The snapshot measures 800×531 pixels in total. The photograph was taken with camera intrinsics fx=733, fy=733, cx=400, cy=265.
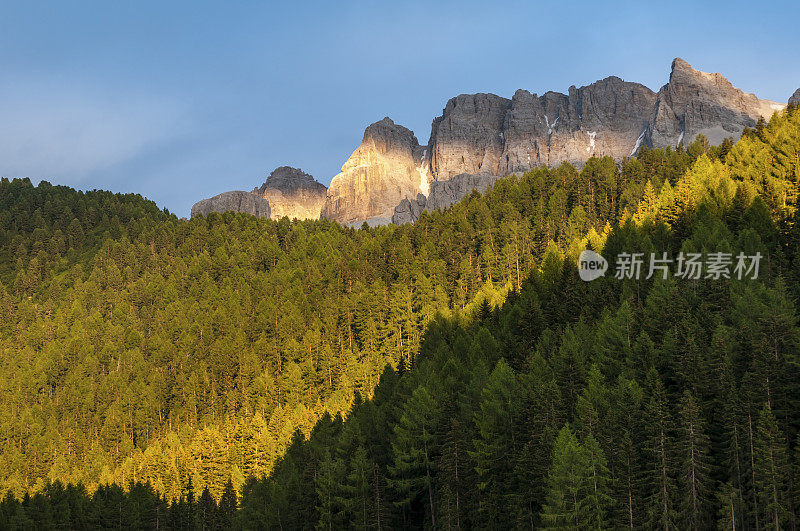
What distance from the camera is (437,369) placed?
82.6 meters

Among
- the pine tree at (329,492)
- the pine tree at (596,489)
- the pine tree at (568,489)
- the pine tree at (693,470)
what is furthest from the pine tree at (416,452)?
the pine tree at (693,470)

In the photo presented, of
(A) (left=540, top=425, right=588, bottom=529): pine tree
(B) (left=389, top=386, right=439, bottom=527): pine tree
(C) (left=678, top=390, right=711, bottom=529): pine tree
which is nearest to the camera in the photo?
(C) (left=678, top=390, right=711, bottom=529): pine tree

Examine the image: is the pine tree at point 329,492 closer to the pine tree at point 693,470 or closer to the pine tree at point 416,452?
the pine tree at point 416,452

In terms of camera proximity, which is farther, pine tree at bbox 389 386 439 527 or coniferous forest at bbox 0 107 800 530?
pine tree at bbox 389 386 439 527

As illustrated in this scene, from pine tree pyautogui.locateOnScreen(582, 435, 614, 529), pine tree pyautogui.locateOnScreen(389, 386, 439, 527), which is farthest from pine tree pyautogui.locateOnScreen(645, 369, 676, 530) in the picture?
pine tree pyautogui.locateOnScreen(389, 386, 439, 527)

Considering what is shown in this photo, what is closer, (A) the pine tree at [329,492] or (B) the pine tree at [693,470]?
(B) the pine tree at [693,470]

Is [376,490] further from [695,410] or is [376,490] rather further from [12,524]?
[12,524]

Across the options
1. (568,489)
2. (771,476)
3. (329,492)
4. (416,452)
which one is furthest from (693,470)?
(329,492)

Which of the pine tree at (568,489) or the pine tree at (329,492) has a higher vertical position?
the pine tree at (568,489)

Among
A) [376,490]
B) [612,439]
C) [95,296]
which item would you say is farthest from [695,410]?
[95,296]

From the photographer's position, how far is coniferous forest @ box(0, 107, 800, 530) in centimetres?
5225

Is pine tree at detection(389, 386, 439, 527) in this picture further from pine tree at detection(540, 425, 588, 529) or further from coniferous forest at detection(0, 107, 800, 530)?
pine tree at detection(540, 425, 588, 529)

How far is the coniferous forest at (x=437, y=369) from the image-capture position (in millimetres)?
52250

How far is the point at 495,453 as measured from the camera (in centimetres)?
5978
